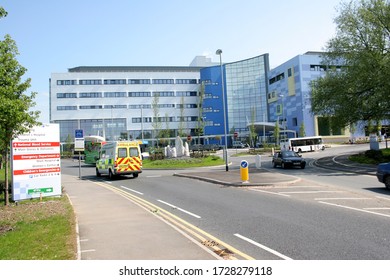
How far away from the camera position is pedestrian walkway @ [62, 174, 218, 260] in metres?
5.89

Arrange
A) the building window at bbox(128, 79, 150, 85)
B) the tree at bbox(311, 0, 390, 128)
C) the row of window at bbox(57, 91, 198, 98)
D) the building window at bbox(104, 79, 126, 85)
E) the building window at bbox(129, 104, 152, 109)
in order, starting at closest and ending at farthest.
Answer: the tree at bbox(311, 0, 390, 128) → the row of window at bbox(57, 91, 198, 98) → the building window at bbox(104, 79, 126, 85) → the building window at bbox(129, 104, 152, 109) → the building window at bbox(128, 79, 150, 85)

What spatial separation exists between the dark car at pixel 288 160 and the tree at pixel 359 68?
191 inches

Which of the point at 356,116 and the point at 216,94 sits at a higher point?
the point at 216,94

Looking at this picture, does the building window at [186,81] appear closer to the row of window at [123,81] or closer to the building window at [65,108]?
the row of window at [123,81]

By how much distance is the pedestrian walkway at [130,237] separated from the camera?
5895mm

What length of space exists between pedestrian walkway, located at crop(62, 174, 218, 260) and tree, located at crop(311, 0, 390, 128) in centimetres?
2082

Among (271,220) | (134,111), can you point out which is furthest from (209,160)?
(134,111)

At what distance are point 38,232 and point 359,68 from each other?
24701 millimetres

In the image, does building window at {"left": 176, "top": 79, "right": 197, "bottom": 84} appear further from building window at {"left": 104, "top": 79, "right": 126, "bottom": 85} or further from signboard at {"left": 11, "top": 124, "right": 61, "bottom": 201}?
signboard at {"left": 11, "top": 124, "right": 61, "bottom": 201}

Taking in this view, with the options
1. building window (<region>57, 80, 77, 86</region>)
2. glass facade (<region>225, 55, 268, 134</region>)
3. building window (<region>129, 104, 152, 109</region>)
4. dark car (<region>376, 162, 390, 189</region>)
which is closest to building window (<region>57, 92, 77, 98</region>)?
building window (<region>57, 80, 77, 86</region>)

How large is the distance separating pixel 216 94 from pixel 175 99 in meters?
11.9

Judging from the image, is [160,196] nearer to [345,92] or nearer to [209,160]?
[345,92]

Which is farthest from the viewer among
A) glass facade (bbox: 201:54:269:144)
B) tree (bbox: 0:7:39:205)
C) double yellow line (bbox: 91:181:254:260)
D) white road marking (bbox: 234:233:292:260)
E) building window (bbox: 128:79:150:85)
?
glass facade (bbox: 201:54:269:144)

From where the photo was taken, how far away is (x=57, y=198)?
44.0 feet
